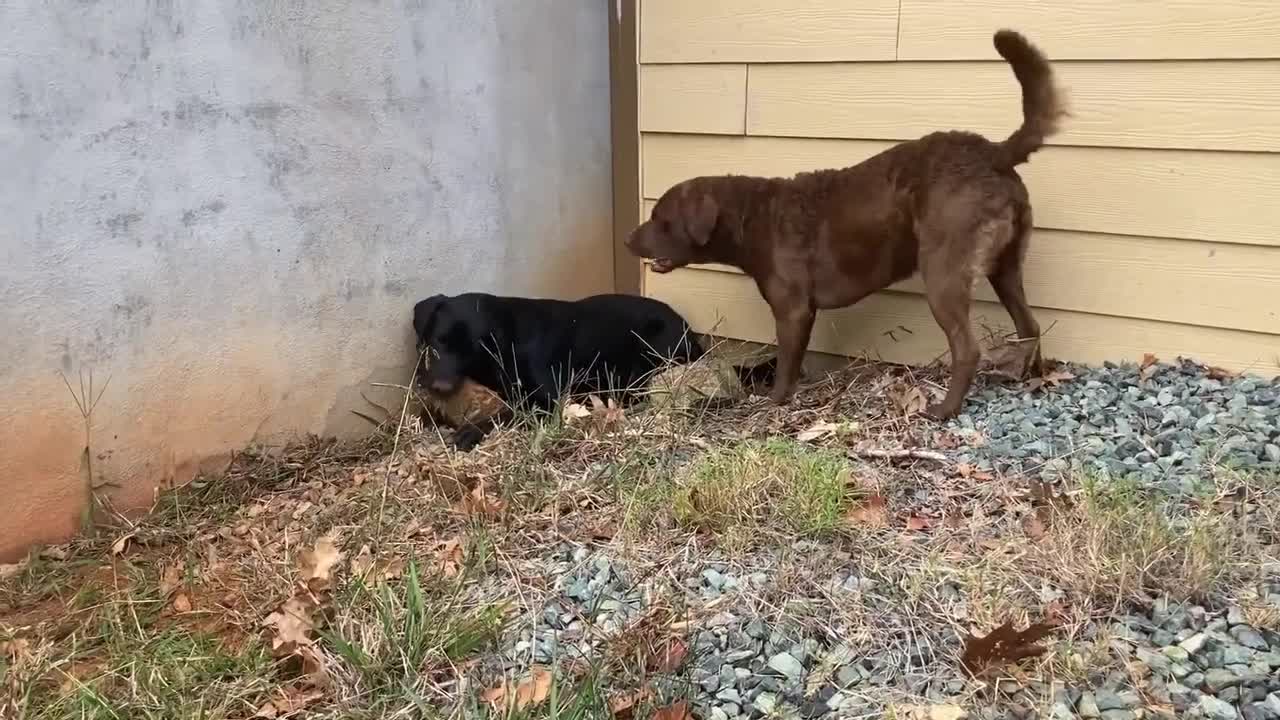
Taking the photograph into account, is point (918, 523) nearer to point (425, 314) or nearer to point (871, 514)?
point (871, 514)

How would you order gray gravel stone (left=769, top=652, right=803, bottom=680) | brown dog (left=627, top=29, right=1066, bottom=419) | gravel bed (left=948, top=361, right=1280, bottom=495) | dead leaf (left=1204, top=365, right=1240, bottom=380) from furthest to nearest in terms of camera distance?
dead leaf (left=1204, top=365, right=1240, bottom=380) → brown dog (left=627, top=29, right=1066, bottom=419) → gravel bed (left=948, top=361, right=1280, bottom=495) → gray gravel stone (left=769, top=652, right=803, bottom=680)

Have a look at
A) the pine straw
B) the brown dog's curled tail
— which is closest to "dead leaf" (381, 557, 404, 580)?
the pine straw

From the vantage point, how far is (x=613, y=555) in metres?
2.75

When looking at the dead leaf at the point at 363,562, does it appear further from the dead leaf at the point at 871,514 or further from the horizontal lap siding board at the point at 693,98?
the horizontal lap siding board at the point at 693,98

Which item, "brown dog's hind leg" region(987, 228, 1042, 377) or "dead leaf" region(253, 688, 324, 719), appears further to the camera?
"brown dog's hind leg" region(987, 228, 1042, 377)

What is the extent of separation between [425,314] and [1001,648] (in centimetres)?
284

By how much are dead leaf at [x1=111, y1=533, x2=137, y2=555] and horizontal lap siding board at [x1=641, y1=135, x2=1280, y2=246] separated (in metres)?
3.27

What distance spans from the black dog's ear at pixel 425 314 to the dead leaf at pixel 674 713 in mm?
2466

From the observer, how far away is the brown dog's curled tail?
3277mm

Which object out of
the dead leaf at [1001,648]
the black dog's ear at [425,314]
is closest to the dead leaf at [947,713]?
the dead leaf at [1001,648]

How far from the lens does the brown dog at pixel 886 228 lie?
343 cm

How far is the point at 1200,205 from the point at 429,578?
3.02m

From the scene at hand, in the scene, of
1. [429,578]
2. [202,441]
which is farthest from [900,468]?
[202,441]

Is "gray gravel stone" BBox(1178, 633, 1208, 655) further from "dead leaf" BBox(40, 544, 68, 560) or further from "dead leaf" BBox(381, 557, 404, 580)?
"dead leaf" BBox(40, 544, 68, 560)
